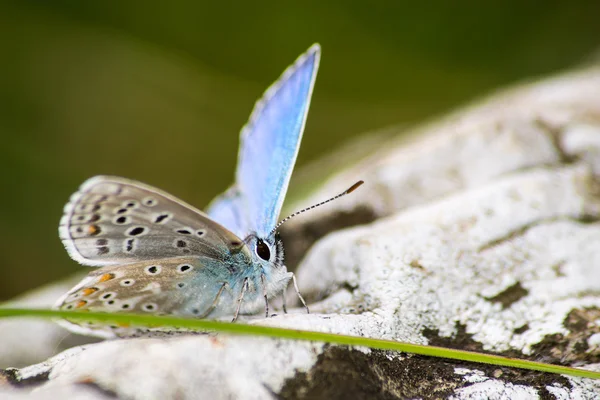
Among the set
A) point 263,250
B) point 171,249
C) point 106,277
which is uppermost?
point 263,250

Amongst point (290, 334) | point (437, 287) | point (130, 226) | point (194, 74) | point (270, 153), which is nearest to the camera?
point (290, 334)

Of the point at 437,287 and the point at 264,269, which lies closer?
Answer: the point at 437,287

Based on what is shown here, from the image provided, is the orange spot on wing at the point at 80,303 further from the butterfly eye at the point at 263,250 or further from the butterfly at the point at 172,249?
the butterfly eye at the point at 263,250

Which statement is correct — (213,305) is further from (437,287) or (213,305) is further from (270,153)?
(437,287)

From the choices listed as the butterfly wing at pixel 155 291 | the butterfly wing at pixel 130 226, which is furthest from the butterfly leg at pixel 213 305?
the butterfly wing at pixel 130 226

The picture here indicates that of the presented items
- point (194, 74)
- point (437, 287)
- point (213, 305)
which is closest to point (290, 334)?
point (437, 287)

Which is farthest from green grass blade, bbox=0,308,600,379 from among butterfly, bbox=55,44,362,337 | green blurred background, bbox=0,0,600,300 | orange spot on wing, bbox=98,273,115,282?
green blurred background, bbox=0,0,600,300

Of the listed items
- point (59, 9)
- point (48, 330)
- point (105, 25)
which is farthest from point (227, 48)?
point (48, 330)

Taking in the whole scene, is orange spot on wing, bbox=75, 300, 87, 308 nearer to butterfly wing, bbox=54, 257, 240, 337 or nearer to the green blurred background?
butterfly wing, bbox=54, 257, 240, 337
